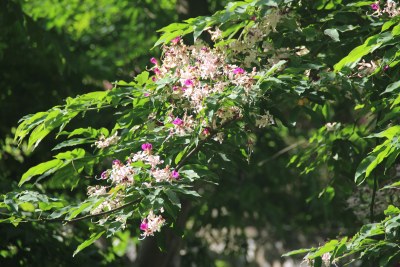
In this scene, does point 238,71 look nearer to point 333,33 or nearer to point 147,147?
point 147,147

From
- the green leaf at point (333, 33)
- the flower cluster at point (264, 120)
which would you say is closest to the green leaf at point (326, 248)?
the flower cluster at point (264, 120)

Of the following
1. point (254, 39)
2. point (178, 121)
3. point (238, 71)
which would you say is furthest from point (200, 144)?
point (254, 39)

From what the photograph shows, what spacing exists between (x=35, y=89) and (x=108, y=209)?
487 cm

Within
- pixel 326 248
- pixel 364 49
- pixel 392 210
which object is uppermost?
pixel 364 49

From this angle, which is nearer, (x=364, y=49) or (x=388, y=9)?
(x=364, y=49)

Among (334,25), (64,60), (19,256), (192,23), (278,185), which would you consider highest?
(192,23)

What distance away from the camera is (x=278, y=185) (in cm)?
1050

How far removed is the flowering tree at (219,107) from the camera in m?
4.14

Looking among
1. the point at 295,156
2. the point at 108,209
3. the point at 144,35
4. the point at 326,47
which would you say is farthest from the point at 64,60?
the point at 108,209

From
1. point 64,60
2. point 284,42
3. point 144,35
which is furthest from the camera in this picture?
point 144,35

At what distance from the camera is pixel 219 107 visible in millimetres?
4246

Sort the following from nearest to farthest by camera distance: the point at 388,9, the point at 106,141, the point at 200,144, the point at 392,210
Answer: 1. the point at 392,210
2. the point at 200,144
3. the point at 388,9
4. the point at 106,141

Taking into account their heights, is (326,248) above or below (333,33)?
below

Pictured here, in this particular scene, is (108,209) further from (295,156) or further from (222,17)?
(295,156)
